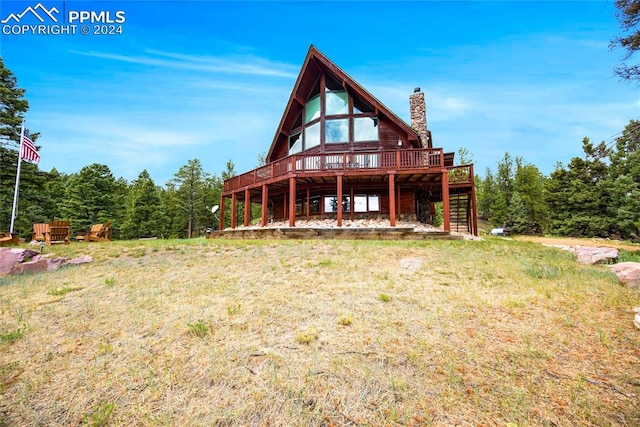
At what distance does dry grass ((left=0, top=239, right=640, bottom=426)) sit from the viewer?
2.39m

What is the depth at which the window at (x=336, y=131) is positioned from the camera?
1597cm

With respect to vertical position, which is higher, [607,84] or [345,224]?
[607,84]

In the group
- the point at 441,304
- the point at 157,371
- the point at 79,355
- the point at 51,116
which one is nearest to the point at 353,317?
the point at 441,304

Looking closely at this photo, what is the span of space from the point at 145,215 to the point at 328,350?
1367 inches

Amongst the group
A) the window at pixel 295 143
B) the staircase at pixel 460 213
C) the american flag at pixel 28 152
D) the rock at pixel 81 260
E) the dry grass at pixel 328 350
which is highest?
the window at pixel 295 143

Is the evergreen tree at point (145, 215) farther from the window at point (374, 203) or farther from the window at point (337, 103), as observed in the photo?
the window at point (374, 203)

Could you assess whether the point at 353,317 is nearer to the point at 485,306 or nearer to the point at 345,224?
the point at 485,306

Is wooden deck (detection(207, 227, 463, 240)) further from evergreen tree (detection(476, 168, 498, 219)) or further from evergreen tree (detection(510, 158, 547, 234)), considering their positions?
evergreen tree (detection(476, 168, 498, 219))

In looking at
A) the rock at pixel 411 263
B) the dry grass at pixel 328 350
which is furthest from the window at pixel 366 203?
the dry grass at pixel 328 350

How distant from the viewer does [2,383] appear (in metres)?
2.97

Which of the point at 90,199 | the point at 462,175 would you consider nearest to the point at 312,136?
the point at 462,175

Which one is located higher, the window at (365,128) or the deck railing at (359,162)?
the window at (365,128)

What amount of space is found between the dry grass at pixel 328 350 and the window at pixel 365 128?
1112 centimetres

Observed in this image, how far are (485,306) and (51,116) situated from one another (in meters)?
28.4
